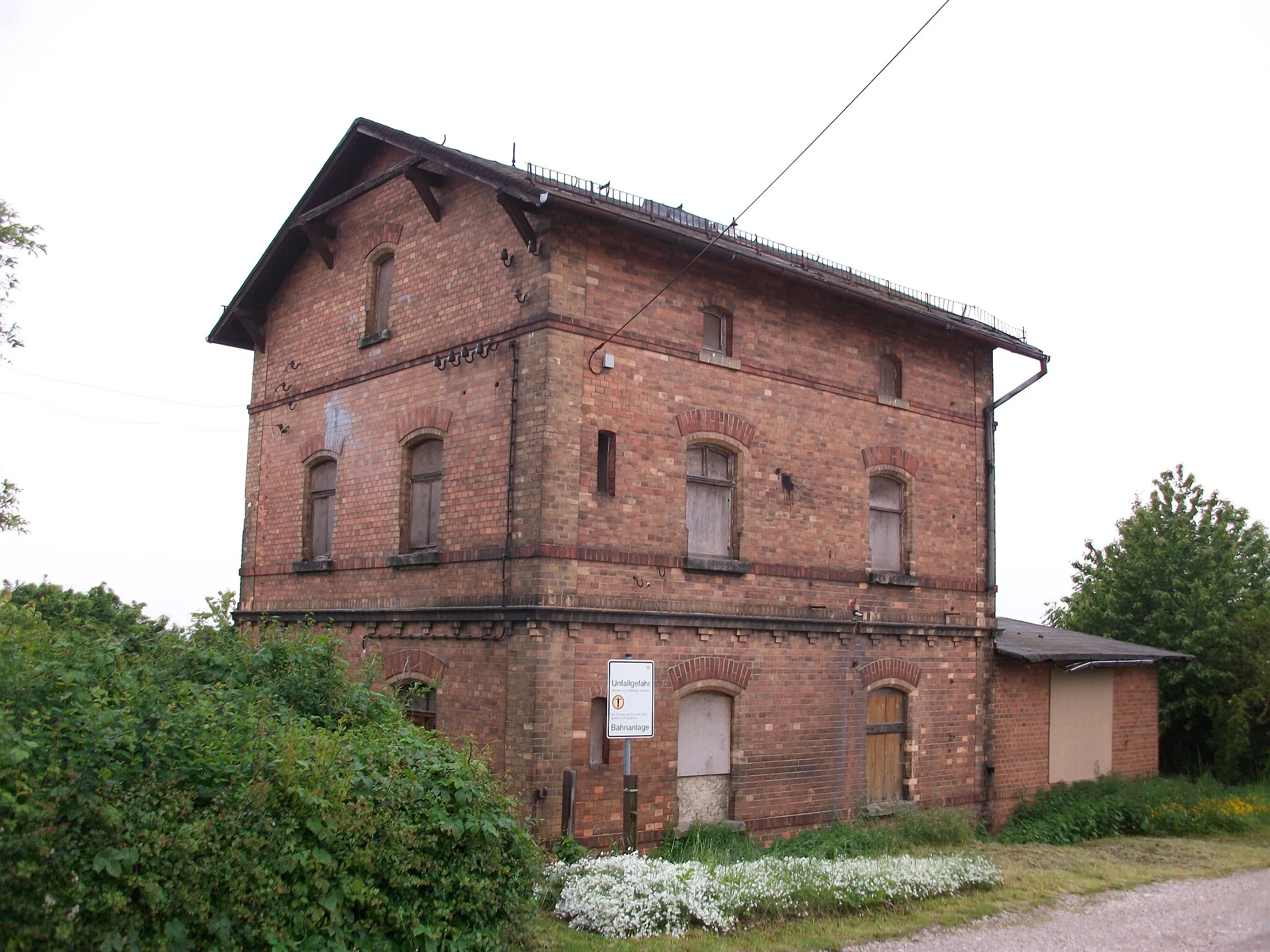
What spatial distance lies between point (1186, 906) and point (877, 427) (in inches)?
295

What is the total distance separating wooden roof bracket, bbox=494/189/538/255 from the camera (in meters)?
13.4

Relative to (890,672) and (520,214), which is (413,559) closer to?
(520,214)

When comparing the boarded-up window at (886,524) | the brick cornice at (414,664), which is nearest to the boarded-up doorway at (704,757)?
the brick cornice at (414,664)

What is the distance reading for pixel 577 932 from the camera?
393 inches

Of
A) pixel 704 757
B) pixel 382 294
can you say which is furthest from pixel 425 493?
pixel 704 757

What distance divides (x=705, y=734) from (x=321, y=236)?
361 inches

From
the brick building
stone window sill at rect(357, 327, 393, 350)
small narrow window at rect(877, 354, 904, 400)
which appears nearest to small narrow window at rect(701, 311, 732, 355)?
the brick building

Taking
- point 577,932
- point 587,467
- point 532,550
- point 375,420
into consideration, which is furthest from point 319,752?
point 375,420

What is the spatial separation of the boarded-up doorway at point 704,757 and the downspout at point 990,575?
218 inches

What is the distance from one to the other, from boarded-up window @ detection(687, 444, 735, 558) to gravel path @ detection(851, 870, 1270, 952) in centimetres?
556

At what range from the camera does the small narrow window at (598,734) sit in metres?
13.2

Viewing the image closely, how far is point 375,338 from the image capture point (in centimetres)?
1591

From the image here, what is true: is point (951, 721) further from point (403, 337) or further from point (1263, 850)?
point (403, 337)

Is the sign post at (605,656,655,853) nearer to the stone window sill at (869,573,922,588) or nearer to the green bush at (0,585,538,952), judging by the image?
the green bush at (0,585,538,952)
